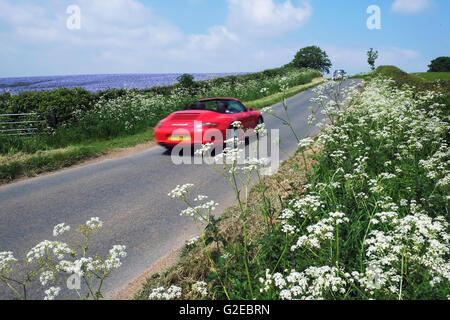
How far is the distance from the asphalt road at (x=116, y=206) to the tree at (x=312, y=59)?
88.5 m

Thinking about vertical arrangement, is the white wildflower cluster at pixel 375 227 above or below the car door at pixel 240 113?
below

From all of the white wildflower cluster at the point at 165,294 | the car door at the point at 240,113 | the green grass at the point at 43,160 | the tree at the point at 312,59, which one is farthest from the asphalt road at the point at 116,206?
the tree at the point at 312,59

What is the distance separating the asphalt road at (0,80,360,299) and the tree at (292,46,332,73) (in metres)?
88.5

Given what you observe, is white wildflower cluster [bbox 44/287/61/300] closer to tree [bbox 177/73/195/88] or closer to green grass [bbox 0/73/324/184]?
green grass [bbox 0/73/324/184]

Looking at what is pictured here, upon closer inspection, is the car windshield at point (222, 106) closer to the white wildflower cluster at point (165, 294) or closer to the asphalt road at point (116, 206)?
the asphalt road at point (116, 206)

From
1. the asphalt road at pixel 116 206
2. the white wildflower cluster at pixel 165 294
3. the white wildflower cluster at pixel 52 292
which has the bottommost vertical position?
the asphalt road at pixel 116 206

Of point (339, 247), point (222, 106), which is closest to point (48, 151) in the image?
point (222, 106)

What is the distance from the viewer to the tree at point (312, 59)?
88000 millimetres

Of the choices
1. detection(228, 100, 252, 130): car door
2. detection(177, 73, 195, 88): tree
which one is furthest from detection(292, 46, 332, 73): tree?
detection(228, 100, 252, 130): car door

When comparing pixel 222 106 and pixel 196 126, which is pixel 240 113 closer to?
pixel 222 106

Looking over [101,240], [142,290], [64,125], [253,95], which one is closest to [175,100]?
[64,125]

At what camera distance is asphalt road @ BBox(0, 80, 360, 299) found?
400 centimetres

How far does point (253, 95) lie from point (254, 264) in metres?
21.6
